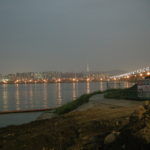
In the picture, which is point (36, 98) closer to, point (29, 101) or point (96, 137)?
point (29, 101)

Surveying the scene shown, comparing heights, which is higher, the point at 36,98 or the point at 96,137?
the point at 96,137

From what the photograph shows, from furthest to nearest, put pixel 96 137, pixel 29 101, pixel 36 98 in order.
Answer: pixel 36 98 < pixel 29 101 < pixel 96 137

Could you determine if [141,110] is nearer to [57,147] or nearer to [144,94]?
[57,147]

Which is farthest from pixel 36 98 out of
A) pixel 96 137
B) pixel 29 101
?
pixel 96 137

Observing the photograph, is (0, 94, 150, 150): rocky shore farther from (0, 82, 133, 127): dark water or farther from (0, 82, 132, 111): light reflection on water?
(0, 82, 132, 111): light reflection on water

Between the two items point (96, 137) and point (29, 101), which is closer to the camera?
point (96, 137)

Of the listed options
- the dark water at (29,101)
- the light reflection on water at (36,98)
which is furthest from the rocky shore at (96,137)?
the light reflection on water at (36,98)

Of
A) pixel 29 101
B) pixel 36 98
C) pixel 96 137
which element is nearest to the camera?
pixel 96 137

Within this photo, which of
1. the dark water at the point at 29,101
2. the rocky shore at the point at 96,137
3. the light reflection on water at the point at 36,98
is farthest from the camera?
the light reflection on water at the point at 36,98

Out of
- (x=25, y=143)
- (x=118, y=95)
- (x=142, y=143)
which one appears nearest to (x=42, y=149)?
(x=25, y=143)

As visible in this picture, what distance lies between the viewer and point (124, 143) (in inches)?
232

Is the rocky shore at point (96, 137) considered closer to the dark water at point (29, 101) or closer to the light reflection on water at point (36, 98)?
the dark water at point (29, 101)

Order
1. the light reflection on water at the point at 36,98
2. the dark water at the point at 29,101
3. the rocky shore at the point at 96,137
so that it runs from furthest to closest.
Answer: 1. the light reflection on water at the point at 36,98
2. the dark water at the point at 29,101
3. the rocky shore at the point at 96,137

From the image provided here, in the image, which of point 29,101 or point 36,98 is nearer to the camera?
point 29,101
